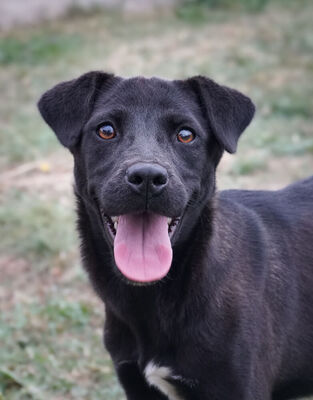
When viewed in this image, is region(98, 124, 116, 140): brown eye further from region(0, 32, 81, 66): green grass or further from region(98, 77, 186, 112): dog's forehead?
region(0, 32, 81, 66): green grass

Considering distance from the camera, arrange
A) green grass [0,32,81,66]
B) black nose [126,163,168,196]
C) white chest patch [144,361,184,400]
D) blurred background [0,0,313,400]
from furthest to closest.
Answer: green grass [0,32,81,66] → blurred background [0,0,313,400] → white chest patch [144,361,184,400] → black nose [126,163,168,196]

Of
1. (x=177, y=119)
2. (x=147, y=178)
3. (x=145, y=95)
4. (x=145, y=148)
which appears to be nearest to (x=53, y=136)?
(x=145, y=95)

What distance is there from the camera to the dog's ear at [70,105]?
346 cm

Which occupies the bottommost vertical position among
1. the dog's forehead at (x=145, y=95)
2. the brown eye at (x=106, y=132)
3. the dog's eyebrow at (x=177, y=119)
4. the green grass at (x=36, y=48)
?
the green grass at (x=36, y=48)

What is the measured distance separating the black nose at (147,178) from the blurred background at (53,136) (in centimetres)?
178

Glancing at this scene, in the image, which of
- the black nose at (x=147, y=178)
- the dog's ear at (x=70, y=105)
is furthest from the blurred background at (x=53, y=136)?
the black nose at (x=147, y=178)

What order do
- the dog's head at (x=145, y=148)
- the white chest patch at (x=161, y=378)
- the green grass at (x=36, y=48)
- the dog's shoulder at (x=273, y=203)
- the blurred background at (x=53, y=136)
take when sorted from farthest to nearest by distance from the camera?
the green grass at (x=36, y=48), the blurred background at (x=53, y=136), the dog's shoulder at (x=273, y=203), the white chest patch at (x=161, y=378), the dog's head at (x=145, y=148)

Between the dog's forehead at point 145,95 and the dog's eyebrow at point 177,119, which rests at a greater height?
the dog's forehead at point 145,95

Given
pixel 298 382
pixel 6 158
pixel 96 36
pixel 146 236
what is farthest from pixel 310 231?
pixel 96 36

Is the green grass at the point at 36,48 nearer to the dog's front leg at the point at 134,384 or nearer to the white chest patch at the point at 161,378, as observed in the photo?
the dog's front leg at the point at 134,384

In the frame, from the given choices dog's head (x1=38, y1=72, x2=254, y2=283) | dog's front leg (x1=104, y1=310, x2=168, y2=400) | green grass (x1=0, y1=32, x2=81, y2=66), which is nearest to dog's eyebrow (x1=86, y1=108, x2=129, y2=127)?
dog's head (x1=38, y1=72, x2=254, y2=283)

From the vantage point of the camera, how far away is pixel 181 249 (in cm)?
338

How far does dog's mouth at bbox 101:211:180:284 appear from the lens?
3.12m

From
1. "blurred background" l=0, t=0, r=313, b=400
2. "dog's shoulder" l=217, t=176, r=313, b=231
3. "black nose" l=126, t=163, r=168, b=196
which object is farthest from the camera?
"blurred background" l=0, t=0, r=313, b=400
